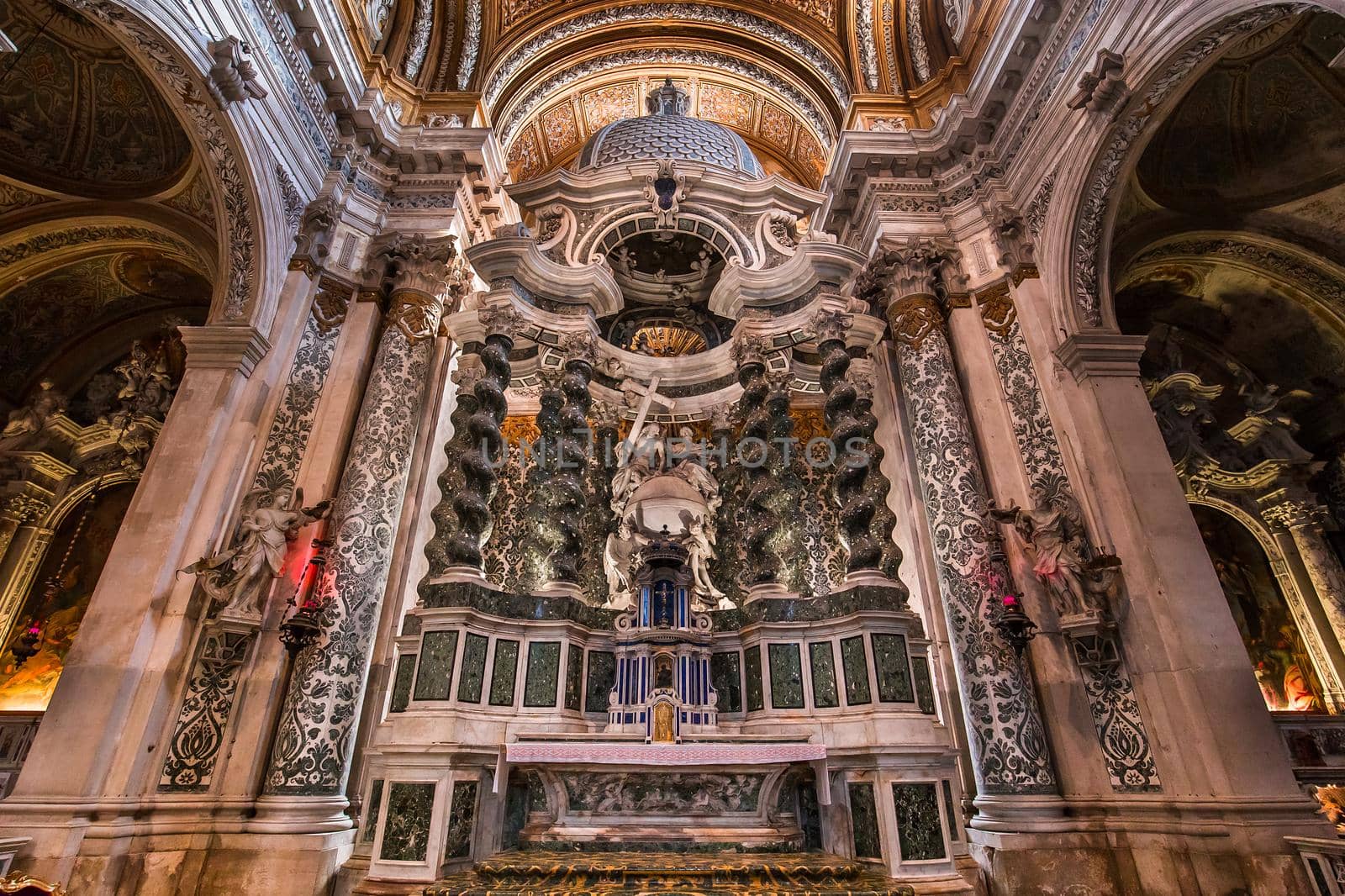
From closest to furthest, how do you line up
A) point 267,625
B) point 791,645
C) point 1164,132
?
point 267,625, point 791,645, point 1164,132

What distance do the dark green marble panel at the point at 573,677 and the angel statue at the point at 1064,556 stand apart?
416 cm

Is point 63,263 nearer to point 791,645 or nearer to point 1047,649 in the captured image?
point 791,645

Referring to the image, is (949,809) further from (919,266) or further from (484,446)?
(919,266)

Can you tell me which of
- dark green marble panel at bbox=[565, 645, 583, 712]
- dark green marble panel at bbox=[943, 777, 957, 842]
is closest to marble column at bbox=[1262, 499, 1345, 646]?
dark green marble panel at bbox=[943, 777, 957, 842]

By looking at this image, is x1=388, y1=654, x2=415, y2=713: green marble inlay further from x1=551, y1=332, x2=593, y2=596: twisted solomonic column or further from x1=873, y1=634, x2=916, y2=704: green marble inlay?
x1=873, y1=634, x2=916, y2=704: green marble inlay

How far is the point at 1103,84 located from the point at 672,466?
5.63 metres

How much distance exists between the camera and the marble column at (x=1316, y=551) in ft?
28.2

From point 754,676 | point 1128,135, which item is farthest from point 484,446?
point 1128,135

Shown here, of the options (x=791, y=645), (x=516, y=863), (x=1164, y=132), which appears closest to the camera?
(x=516, y=863)

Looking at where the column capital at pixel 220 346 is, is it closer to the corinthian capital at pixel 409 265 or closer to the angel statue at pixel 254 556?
the angel statue at pixel 254 556

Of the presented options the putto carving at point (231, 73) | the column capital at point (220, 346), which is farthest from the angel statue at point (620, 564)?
the putto carving at point (231, 73)

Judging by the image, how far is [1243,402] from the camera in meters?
9.99

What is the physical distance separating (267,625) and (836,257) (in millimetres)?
6905

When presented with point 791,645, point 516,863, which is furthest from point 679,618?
point 516,863
